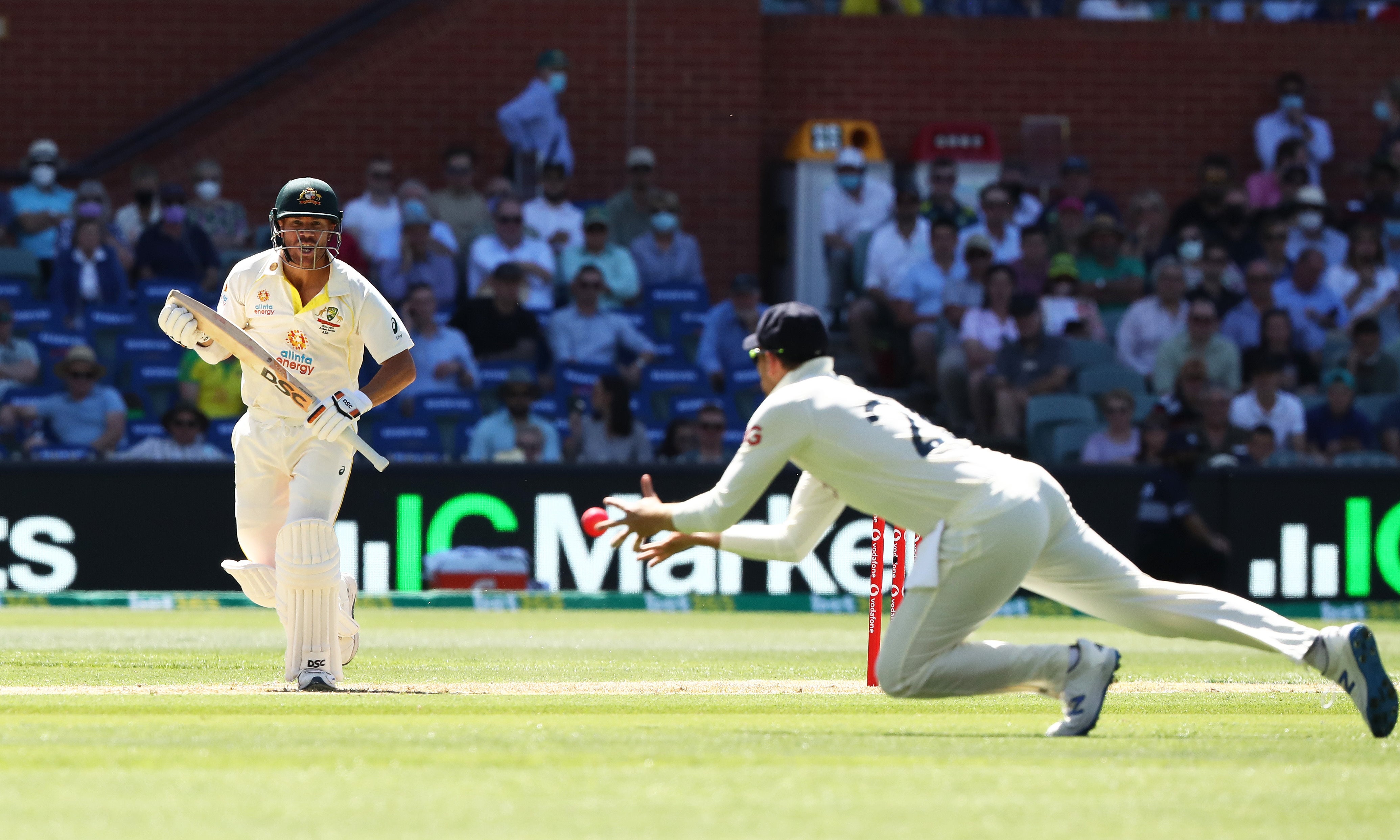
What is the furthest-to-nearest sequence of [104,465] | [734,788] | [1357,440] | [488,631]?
[1357,440] → [104,465] → [488,631] → [734,788]

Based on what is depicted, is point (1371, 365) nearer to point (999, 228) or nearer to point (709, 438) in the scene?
point (999, 228)

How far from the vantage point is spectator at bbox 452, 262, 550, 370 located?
17375 millimetres

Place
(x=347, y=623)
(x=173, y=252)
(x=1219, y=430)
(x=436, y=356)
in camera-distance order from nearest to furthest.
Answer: (x=347, y=623) < (x=436, y=356) < (x=1219, y=430) < (x=173, y=252)

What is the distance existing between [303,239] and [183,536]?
7700 mm

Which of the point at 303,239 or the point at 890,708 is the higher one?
the point at 303,239

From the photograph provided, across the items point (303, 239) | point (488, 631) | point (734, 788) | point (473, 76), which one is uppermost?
point (473, 76)

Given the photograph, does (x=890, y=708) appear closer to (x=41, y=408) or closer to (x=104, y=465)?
(x=104, y=465)

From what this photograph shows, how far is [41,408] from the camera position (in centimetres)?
1608

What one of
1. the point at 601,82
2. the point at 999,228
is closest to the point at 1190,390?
the point at 999,228

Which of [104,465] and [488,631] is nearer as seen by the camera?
[488,631]

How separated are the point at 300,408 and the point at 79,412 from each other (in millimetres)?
8509

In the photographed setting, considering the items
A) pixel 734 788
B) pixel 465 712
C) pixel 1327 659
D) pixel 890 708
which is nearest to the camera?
pixel 734 788

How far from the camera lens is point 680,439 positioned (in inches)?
642

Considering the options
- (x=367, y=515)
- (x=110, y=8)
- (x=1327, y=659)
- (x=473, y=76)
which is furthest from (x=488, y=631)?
(x=110, y=8)
